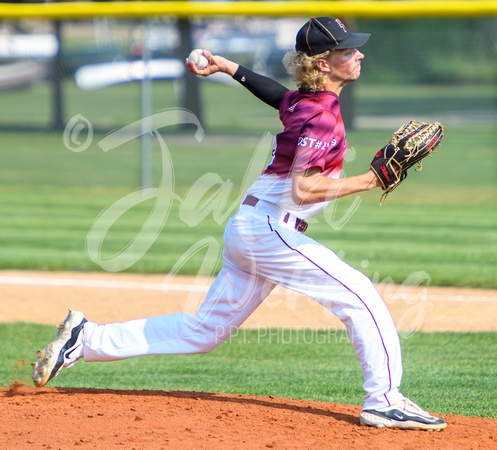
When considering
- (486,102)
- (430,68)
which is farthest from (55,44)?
(486,102)

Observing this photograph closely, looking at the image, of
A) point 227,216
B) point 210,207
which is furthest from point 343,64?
point 210,207

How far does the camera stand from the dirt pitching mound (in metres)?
3.36

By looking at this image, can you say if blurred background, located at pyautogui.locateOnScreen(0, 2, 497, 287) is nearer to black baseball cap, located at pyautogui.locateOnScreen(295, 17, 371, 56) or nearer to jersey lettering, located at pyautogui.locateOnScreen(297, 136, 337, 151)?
black baseball cap, located at pyautogui.locateOnScreen(295, 17, 371, 56)

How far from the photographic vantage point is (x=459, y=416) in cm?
389

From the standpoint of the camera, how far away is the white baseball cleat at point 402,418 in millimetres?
3492

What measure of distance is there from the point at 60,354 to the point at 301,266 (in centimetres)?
128

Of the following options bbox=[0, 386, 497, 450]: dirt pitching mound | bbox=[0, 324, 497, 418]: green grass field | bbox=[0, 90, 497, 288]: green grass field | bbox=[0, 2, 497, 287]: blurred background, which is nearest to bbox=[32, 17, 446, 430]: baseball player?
bbox=[0, 386, 497, 450]: dirt pitching mound

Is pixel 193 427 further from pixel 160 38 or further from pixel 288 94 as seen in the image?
pixel 160 38

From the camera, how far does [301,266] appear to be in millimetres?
3555

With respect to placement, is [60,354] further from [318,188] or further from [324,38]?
[324,38]

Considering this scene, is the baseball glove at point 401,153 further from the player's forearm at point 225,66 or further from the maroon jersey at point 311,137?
the player's forearm at point 225,66

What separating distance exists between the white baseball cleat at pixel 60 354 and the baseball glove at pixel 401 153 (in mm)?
1652

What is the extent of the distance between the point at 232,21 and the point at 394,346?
1133cm

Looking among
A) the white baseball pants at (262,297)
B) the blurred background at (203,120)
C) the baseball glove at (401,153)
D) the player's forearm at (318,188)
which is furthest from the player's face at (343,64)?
the blurred background at (203,120)
